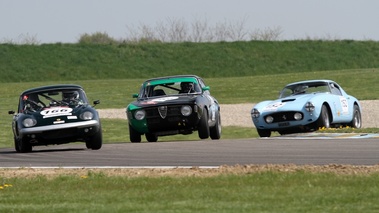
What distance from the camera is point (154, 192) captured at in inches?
452

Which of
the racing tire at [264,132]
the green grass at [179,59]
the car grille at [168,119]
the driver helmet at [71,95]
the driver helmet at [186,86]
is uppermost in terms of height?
the driver helmet at [71,95]

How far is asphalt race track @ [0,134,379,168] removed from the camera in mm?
15555

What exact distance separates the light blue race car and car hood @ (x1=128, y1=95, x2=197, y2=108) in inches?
80.9

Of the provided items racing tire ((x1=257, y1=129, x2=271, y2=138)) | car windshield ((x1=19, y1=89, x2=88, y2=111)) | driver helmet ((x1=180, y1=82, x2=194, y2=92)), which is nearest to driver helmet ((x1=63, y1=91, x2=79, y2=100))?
car windshield ((x1=19, y1=89, x2=88, y2=111))

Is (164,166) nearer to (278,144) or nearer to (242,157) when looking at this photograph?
(242,157)

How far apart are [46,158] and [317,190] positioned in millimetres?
7981

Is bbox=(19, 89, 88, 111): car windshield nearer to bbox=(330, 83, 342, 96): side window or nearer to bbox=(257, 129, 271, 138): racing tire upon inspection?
bbox=(257, 129, 271, 138): racing tire

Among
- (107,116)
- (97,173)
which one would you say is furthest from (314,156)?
(107,116)

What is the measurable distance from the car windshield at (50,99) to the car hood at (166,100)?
1745 mm

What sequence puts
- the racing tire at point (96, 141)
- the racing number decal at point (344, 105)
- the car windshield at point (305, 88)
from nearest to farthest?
the racing tire at point (96, 141) < the racing number decal at point (344, 105) < the car windshield at point (305, 88)

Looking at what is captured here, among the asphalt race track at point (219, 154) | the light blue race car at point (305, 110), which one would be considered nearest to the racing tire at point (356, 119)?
the light blue race car at point (305, 110)

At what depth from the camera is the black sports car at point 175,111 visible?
73.1 feet

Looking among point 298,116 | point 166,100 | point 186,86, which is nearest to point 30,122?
point 166,100

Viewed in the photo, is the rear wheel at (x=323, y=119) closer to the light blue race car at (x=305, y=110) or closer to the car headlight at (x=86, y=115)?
the light blue race car at (x=305, y=110)
